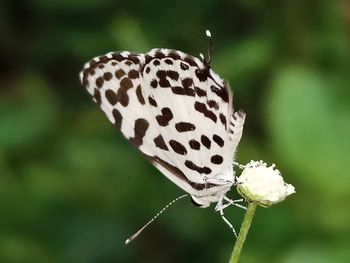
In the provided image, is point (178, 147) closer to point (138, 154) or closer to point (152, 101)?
point (152, 101)

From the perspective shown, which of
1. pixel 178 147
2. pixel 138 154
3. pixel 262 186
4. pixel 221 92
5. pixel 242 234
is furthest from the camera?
pixel 138 154

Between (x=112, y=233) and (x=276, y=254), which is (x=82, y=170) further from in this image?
(x=276, y=254)

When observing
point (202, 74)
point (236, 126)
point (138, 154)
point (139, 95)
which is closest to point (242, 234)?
point (236, 126)

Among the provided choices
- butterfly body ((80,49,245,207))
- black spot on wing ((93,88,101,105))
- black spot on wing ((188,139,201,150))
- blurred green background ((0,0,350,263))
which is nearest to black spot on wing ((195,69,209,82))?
butterfly body ((80,49,245,207))

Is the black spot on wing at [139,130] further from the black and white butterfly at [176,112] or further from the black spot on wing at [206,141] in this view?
the black spot on wing at [206,141]

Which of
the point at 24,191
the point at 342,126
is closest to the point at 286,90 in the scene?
the point at 342,126

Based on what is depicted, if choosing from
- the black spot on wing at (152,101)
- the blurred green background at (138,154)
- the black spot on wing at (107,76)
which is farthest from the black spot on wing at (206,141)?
the blurred green background at (138,154)
